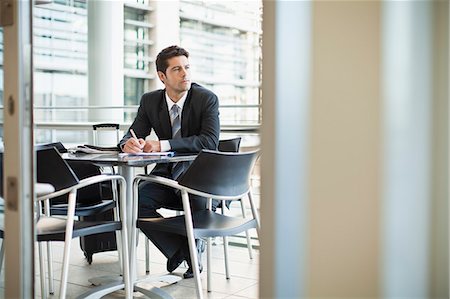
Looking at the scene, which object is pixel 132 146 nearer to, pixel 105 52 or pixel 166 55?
pixel 166 55

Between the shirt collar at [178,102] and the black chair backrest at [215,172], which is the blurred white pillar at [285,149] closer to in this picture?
the black chair backrest at [215,172]

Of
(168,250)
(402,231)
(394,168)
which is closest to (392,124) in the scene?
(394,168)

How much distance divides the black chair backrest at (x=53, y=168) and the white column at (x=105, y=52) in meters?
4.56

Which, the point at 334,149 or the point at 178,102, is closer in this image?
the point at 334,149

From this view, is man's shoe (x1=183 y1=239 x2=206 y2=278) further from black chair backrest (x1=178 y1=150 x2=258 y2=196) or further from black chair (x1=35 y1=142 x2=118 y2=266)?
black chair backrest (x1=178 y1=150 x2=258 y2=196)

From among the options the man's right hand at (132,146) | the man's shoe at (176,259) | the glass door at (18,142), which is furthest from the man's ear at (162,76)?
the glass door at (18,142)

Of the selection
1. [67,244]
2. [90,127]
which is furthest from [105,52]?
[67,244]

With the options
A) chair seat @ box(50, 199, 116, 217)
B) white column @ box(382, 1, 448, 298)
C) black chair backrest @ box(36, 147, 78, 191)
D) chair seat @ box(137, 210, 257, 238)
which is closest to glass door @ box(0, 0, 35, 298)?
black chair backrest @ box(36, 147, 78, 191)

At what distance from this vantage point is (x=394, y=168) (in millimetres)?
1211

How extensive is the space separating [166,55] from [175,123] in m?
0.38

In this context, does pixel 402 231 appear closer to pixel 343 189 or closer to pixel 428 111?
pixel 343 189

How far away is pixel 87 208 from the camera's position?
314cm

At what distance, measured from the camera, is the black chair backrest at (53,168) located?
2395mm

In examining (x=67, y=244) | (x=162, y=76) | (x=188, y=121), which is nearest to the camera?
(x=67, y=244)
